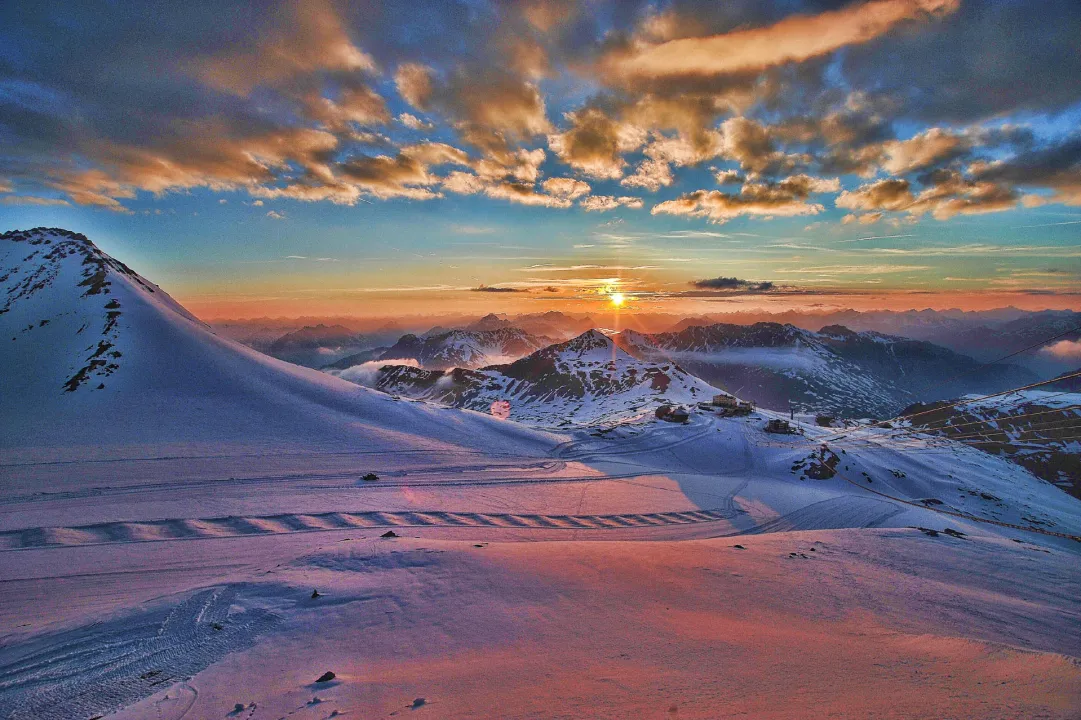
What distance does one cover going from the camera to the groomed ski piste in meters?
7.80

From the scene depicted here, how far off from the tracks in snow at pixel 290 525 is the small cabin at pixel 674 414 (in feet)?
127

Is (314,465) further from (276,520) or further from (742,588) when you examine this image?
(742,588)

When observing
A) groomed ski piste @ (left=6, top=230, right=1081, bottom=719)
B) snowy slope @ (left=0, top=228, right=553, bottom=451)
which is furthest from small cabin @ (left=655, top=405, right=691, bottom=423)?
snowy slope @ (left=0, top=228, right=553, bottom=451)

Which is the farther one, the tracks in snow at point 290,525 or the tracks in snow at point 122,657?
the tracks in snow at point 290,525

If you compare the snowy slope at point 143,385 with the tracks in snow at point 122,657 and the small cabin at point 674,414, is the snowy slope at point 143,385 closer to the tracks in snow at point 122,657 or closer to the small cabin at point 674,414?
the small cabin at point 674,414

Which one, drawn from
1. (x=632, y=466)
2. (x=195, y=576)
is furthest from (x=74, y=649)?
(x=632, y=466)

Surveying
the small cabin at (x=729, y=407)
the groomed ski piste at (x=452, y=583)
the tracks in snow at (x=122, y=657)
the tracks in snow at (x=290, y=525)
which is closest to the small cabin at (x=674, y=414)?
the small cabin at (x=729, y=407)

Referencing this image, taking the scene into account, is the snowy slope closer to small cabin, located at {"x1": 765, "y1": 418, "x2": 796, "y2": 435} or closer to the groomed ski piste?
the groomed ski piste

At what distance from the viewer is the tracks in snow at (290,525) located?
20.4 metres

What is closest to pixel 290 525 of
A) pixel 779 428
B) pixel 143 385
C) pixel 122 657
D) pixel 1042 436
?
pixel 122 657

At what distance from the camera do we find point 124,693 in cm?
871

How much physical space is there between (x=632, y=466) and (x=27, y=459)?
52768 mm

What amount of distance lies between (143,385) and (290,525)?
39988 mm

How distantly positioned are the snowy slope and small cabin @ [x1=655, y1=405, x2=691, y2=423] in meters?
25.6
